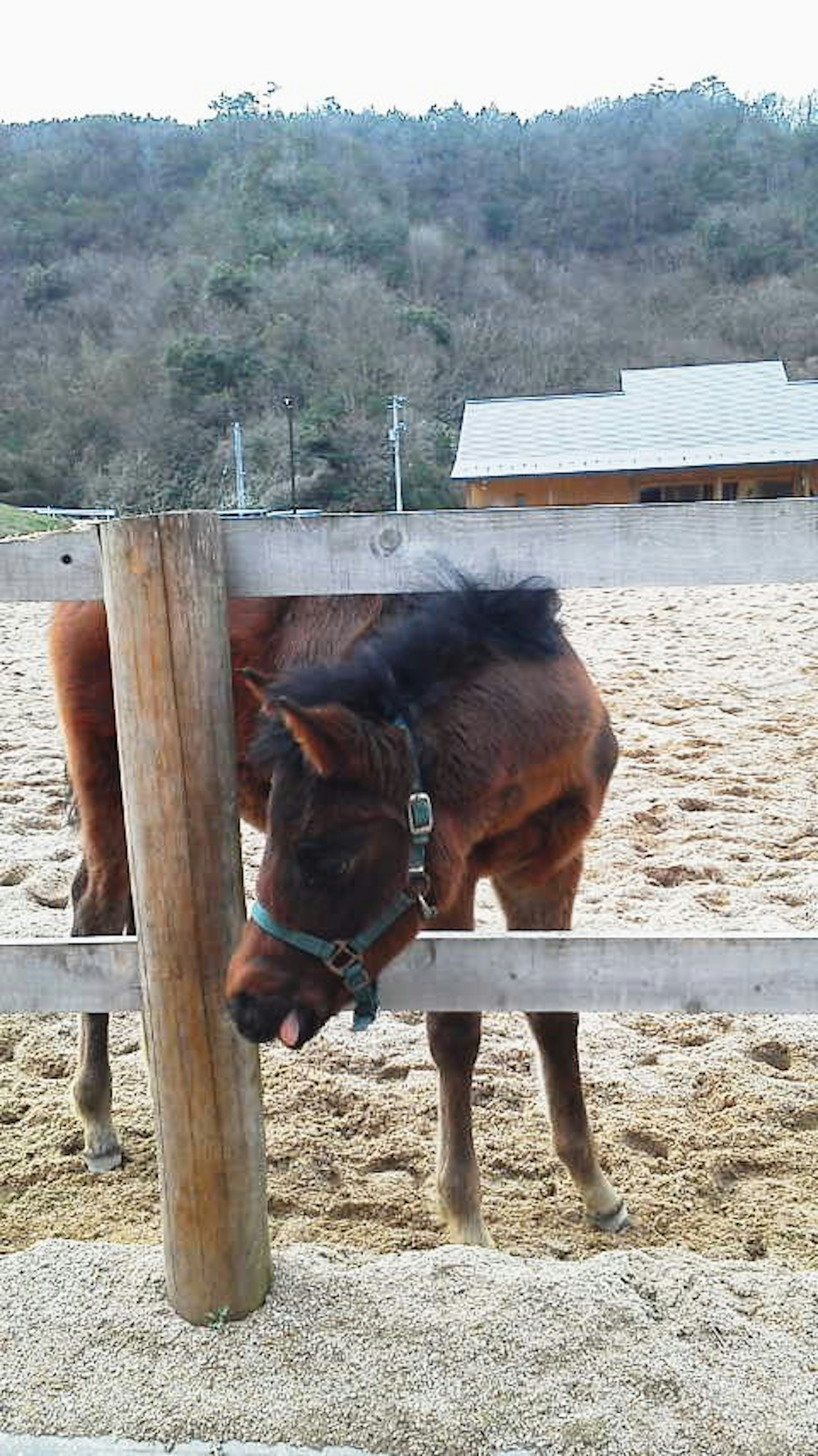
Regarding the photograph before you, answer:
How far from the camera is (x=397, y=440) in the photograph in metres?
37.9

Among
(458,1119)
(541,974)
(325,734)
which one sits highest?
(325,734)

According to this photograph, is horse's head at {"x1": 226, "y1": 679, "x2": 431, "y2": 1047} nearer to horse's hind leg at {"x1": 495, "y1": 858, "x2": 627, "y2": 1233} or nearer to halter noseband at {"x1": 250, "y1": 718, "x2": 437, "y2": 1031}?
halter noseband at {"x1": 250, "y1": 718, "x2": 437, "y2": 1031}

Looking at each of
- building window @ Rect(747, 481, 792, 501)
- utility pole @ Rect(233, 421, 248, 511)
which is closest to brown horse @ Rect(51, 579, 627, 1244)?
utility pole @ Rect(233, 421, 248, 511)

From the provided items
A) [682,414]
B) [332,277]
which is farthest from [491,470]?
[332,277]

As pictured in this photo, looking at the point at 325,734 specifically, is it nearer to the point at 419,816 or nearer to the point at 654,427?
the point at 419,816

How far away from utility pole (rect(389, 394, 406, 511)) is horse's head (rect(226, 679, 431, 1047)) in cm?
3101

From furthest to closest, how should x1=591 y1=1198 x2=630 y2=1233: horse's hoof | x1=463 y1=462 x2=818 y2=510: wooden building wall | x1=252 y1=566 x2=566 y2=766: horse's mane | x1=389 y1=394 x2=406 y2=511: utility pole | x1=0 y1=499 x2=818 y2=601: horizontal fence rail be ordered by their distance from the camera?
x1=389 y1=394 x2=406 y2=511: utility pole < x1=463 y1=462 x2=818 y2=510: wooden building wall < x1=591 y1=1198 x2=630 y2=1233: horse's hoof < x1=252 y1=566 x2=566 y2=766: horse's mane < x1=0 y1=499 x2=818 y2=601: horizontal fence rail

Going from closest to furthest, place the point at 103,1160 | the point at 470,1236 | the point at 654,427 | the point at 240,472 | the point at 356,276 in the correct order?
the point at 470,1236 → the point at 103,1160 → the point at 654,427 → the point at 240,472 → the point at 356,276

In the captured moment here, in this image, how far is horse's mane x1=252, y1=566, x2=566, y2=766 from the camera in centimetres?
207

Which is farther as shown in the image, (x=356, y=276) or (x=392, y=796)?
(x=356, y=276)

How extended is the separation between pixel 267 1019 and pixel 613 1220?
1.38 metres

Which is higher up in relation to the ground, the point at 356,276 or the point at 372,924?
the point at 356,276

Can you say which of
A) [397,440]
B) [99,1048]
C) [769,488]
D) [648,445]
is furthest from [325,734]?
[397,440]

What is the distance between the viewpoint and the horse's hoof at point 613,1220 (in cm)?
277
